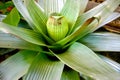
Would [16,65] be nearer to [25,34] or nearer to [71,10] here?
[25,34]

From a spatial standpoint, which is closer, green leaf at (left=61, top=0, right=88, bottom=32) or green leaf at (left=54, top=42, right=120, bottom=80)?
green leaf at (left=54, top=42, right=120, bottom=80)

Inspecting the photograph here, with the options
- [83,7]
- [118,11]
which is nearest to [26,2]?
[83,7]

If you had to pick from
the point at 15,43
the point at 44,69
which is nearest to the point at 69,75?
the point at 44,69

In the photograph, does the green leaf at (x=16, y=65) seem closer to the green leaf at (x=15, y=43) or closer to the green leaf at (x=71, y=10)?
the green leaf at (x=15, y=43)

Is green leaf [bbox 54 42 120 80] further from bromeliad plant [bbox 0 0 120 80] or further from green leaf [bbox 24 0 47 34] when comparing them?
green leaf [bbox 24 0 47 34]

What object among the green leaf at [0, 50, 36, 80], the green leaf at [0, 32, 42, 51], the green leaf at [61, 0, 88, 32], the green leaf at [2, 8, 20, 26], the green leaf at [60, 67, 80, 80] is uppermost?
the green leaf at [61, 0, 88, 32]

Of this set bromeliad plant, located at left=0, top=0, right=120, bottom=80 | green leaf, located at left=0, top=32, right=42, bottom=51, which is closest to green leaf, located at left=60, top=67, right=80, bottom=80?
bromeliad plant, located at left=0, top=0, right=120, bottom=80
